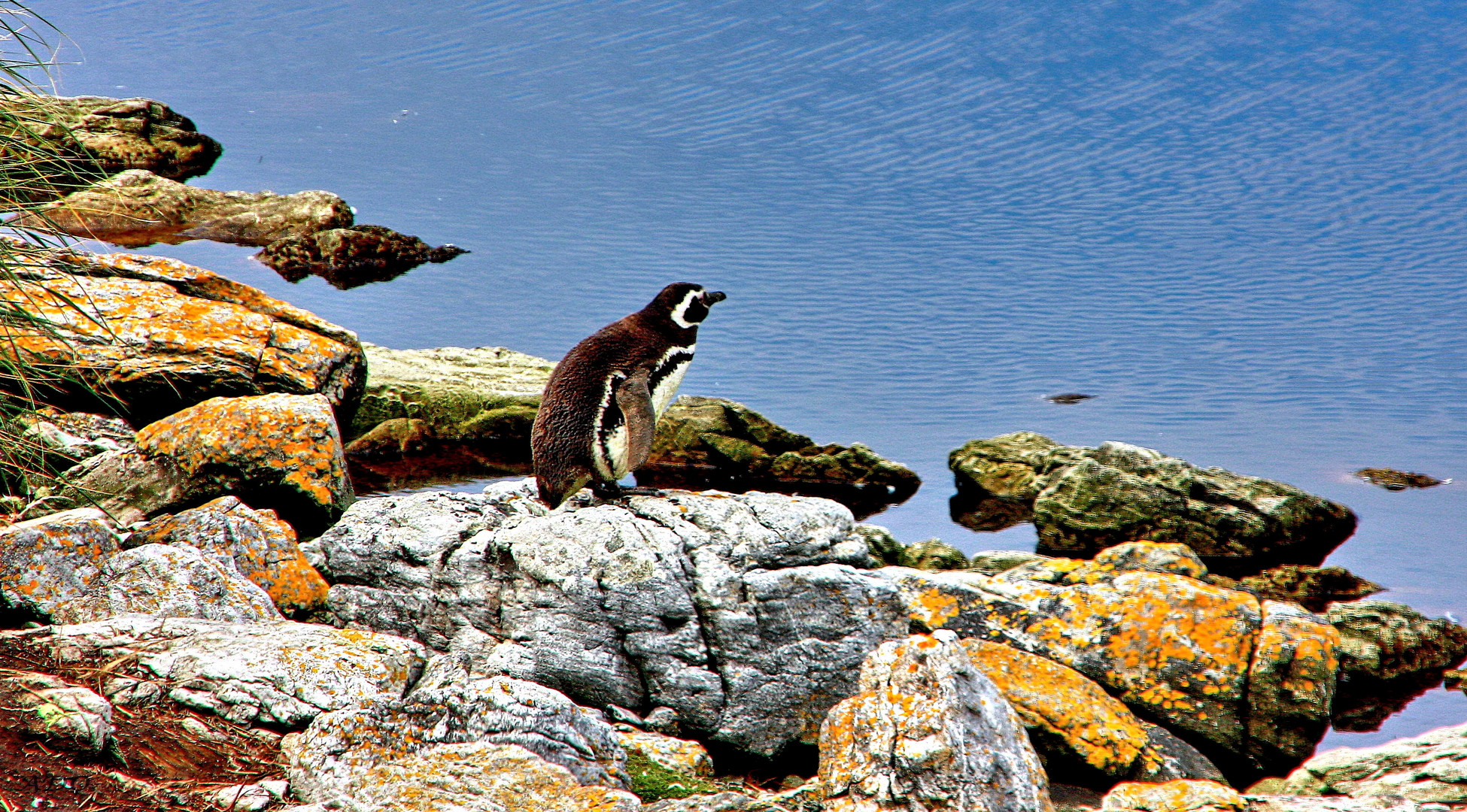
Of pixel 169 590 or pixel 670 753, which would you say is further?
pixel 169 590

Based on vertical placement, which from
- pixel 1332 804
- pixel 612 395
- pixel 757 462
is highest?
pixel 757 462

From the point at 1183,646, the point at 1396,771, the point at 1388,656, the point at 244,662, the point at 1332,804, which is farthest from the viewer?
the point at 1388,656

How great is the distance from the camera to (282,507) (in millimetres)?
9633

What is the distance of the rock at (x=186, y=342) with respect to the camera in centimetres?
1114

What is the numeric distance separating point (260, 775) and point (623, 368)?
4.30 m

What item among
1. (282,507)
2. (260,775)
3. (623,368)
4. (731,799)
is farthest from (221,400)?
(731,799)

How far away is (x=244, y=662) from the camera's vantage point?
19.0 feet

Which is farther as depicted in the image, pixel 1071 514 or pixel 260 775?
pixel 1071 514

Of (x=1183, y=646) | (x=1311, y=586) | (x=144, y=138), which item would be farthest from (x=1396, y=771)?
(x=144, y=138)

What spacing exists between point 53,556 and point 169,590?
28.7 inches

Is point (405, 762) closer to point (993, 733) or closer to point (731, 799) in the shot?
point (731, 799)

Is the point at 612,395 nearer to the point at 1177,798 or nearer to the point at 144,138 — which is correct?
the point at 1177,798

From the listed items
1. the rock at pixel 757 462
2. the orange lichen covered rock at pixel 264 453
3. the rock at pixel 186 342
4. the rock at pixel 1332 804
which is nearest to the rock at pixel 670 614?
the orange lichen covered rock at pixel 264 453

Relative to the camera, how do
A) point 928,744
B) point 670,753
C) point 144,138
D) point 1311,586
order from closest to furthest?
point 928,744 < point 670,753 < point 1311,586 < point 144,138
